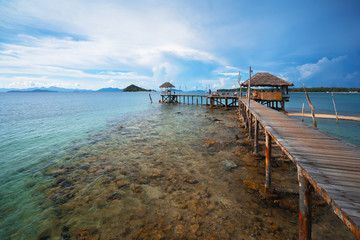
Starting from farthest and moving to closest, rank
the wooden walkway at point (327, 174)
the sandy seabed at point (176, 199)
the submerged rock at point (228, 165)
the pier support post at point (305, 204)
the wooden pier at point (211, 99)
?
the wooden pier at point (211, 99)
the submerged rock at point (228, 165)
the sandy seabed at point (176, 199)
the pier support post at point (305, 204)
the wooden walkway at point (327, 174)

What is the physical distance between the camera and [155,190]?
19.7 ft

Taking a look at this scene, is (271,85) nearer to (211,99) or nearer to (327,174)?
(211,99)

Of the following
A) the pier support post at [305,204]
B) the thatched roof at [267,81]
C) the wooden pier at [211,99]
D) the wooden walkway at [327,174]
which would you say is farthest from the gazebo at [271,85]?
the pier support post at [305,204]

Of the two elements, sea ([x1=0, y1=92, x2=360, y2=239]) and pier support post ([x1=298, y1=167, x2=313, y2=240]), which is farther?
sea ([x1=0, y1=92, x2=360, y2=239])

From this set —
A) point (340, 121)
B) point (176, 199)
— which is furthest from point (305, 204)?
point (340, 121)

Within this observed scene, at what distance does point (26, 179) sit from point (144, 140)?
6.66 m

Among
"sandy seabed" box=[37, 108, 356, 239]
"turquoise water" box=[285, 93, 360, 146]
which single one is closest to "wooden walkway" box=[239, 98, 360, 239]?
"sandy seabed" box=[37, 108, 356, 239]

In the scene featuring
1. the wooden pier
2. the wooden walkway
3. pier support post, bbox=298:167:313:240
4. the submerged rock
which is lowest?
the submerged rock

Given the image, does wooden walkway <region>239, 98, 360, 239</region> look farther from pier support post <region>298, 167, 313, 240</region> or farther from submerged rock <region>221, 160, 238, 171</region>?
submerged rock <region>221, 160, 238, 171</region>

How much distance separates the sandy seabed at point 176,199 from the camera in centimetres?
416

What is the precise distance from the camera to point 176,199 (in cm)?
545

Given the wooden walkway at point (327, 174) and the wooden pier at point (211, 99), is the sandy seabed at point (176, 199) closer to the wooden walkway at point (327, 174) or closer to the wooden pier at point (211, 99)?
the wooden walkway at point (327, 174)

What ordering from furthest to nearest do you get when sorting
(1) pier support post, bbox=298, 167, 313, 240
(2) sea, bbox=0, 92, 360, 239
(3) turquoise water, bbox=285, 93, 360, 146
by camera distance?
1. (3) turquoise water, bbox=285, 93, 360, 146
2. (2) sea, bbox=0, 92, 360, 239
3. (1) pier support post, bbox=298, 167, 313, 240

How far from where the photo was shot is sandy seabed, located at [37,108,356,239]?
13.7ft
